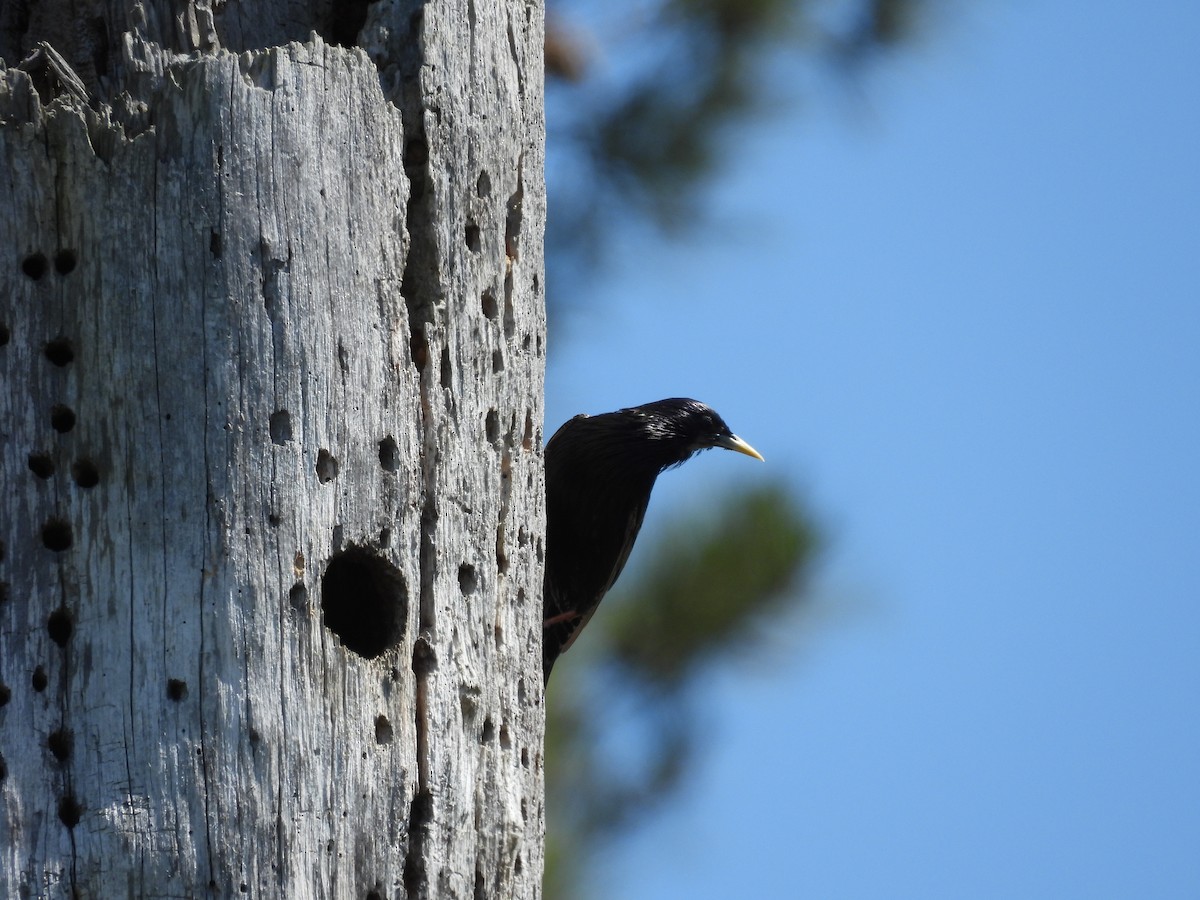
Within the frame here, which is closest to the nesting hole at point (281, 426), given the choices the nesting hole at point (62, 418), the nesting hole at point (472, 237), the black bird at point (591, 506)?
the nesting hole at point (62, 418)

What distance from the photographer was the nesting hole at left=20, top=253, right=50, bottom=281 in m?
2.57

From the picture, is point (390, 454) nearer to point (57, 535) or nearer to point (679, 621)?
point (57, 535)

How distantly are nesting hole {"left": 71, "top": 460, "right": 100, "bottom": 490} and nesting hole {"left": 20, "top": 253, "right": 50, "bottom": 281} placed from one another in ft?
0.98

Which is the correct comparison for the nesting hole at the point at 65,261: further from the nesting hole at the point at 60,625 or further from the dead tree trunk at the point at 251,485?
the nesting hole at the point at 60,625

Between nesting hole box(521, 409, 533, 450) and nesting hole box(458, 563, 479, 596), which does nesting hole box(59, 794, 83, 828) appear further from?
nesting hole box(521, 409, 533, 450)

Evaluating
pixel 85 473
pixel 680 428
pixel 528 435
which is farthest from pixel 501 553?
pixel 680 428

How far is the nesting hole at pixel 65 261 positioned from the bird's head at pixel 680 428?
2475mm

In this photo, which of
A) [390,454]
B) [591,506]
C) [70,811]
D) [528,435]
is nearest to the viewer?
[70,811]

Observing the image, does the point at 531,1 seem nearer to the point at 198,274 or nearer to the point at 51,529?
the point at 198,274

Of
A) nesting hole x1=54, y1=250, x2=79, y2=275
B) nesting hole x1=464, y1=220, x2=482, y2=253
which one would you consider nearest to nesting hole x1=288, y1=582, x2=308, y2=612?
nesting hole x1=54, y1=250, x2=79, y2=275

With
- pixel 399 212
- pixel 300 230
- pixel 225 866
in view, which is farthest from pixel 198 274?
pixel 225 866

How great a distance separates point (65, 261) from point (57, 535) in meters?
0.42

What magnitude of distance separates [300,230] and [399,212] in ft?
0.68

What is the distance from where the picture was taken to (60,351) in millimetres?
2566
